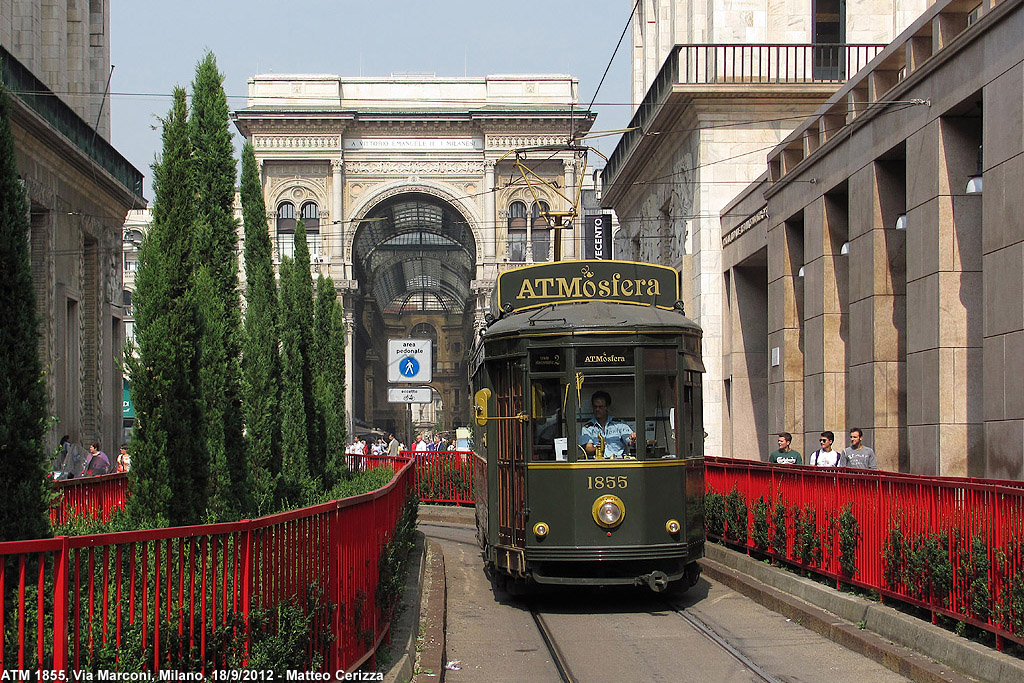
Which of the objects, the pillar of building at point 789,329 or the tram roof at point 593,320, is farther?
the pillar of building at point 789,329

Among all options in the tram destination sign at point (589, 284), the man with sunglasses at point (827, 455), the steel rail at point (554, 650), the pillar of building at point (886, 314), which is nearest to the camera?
the steel rail at point (554, 650)

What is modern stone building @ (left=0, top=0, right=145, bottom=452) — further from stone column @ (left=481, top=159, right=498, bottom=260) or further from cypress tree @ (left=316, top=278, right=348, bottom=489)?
stone column @ (left=481, top=159, right=498, bottom=260)

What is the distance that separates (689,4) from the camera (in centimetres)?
2744

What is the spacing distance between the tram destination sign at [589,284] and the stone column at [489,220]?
48969 millimetres

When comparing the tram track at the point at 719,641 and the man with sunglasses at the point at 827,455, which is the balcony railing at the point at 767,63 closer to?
the man with sunglasses at the point at 827,455

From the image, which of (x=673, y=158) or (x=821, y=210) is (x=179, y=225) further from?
(x=673, y=158)

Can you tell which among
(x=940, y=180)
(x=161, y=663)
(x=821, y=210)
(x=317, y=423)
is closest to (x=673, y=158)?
(x=821, y=210)

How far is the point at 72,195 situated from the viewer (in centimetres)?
2672

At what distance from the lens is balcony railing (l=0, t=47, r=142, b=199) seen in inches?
868

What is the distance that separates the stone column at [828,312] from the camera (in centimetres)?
1923

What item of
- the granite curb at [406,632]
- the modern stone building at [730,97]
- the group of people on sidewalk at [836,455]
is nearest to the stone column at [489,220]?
the modern stone building at [730,97]

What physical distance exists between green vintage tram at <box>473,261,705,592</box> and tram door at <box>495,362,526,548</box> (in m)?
0.02

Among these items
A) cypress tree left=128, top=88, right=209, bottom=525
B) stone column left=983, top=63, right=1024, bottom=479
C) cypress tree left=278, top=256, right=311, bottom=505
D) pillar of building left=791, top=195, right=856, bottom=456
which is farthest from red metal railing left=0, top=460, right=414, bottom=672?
pillar of building left=791, top=195, right=856, bottom=456

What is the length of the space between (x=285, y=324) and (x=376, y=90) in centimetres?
4369
